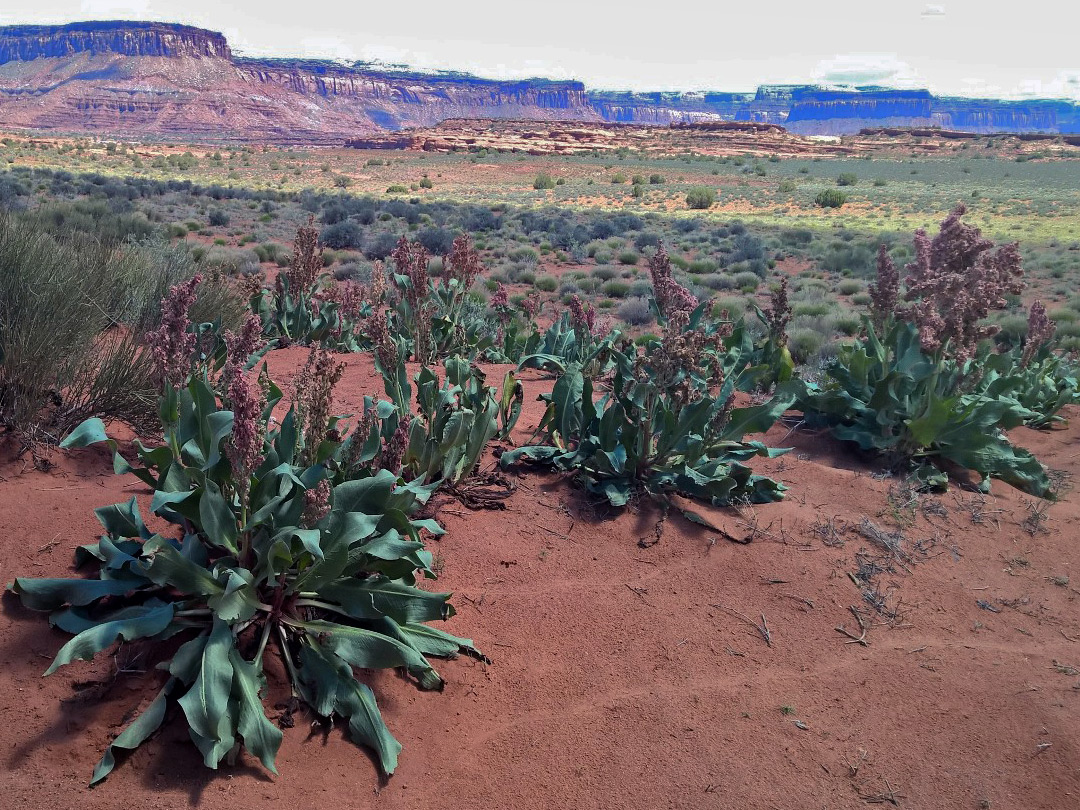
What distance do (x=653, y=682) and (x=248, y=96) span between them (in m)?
146

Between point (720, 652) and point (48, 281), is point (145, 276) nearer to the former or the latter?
point (48, 281)

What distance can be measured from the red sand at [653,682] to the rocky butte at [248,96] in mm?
103109

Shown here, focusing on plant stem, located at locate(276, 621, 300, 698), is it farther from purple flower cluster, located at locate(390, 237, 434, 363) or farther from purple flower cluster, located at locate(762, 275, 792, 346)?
purple flower cluster, located at locate(762, 275, 792, 346)

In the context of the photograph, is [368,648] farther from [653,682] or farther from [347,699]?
[653,682]

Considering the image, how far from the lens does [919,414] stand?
482cm

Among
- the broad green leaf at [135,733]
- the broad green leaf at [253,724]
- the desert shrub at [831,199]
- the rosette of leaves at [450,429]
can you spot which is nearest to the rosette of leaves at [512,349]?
the rosette of leaves at [450,429]

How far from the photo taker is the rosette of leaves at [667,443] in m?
3.96

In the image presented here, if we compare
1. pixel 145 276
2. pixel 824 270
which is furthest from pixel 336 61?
pixel 145 276

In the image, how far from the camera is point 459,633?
2.99 m

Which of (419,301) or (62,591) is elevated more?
(419,301)

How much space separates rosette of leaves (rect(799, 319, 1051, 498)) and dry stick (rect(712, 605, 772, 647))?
1.91 metres

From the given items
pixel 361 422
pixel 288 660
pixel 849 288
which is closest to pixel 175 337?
pixel 361 422

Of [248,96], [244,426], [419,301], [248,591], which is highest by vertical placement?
[248,96]

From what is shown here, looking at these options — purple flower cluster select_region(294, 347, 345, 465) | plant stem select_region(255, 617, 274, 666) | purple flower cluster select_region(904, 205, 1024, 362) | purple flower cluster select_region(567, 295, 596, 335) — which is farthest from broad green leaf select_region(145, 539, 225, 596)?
purple flower cluster select_region(904, 205, 1024, 362)
